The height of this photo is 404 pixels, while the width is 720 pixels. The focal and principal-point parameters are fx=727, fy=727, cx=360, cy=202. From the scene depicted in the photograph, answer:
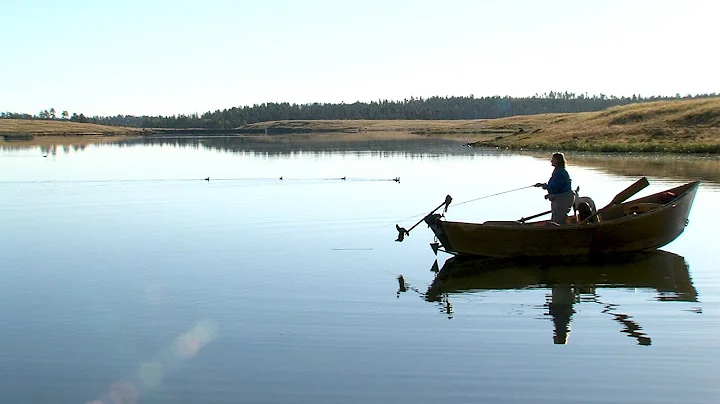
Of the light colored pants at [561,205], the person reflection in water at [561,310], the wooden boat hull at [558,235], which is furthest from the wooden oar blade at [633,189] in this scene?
the person reflection in water at [561,310]

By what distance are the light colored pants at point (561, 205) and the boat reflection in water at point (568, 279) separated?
129 centimetres

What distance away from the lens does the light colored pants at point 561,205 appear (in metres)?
16.8

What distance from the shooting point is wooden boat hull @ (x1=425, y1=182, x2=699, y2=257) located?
16266mm

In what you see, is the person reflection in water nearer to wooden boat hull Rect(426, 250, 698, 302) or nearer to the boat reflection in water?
the boat reflection in water

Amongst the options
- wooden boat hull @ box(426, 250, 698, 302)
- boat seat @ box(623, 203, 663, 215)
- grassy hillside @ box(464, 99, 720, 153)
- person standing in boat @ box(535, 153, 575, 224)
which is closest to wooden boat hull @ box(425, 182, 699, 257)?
wooden boat hull @ box(426, 250, 698, 302)

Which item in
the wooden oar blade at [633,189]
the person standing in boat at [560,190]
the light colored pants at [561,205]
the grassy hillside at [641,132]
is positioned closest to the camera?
the person standing in boat at [560,190]

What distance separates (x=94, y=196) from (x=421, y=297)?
73.0 feet

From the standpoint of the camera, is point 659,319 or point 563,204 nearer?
point 659,319

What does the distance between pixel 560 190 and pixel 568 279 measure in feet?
8.70

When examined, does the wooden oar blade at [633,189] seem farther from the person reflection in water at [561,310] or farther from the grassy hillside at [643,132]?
the grassy hillside at [643,132]

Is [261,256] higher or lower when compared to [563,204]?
lower

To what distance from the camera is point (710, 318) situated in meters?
11.8

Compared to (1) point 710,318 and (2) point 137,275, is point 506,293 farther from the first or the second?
(2) point 137,275

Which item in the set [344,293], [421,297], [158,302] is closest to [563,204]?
[421,297]
